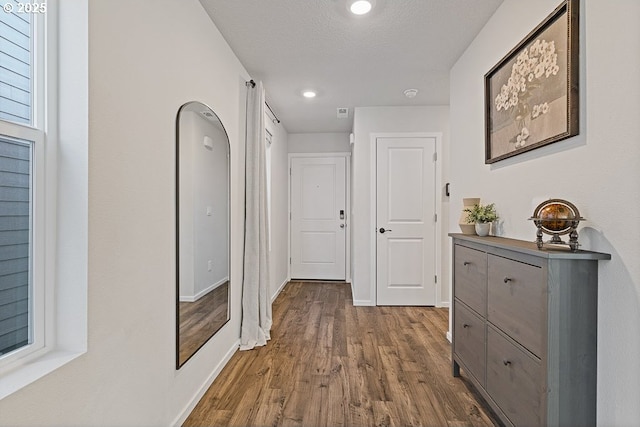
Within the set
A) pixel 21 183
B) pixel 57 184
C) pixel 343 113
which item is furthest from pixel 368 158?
pixel 21 183

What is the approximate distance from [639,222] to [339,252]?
14.4ft

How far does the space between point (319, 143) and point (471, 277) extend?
12.5 ft

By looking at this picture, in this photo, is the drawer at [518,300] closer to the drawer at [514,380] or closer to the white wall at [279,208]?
the drawer at [514,380]

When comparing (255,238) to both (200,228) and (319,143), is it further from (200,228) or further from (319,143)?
(319,143)

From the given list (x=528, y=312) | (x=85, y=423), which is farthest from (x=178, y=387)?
(x=528, y=312)

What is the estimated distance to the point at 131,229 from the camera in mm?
1322

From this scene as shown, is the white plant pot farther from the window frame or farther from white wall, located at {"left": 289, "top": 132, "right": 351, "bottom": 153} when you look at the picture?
white wall, located at {"left": 289, "top": 132, "right": 351, "bottom": 153}

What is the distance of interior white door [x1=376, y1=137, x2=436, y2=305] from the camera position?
3.95 meters

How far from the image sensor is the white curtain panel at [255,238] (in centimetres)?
274

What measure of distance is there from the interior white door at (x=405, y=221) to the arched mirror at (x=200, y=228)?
2139 millimetres

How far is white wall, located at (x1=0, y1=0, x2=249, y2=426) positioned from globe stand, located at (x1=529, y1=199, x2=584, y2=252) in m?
1.69

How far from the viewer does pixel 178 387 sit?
67.1 inches

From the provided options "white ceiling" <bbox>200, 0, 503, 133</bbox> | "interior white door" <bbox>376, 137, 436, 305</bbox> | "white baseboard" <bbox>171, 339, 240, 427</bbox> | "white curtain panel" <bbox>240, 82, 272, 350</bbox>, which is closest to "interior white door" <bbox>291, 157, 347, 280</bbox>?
"interior white door" <bbox>376, 137, 436, 305</bbox>

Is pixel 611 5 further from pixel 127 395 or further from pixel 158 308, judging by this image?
pixel 127 395
